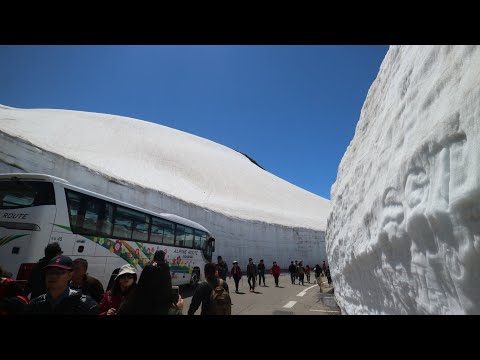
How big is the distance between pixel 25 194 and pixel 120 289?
5589mm

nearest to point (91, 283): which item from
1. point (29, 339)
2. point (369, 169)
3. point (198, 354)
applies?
point (29, 339)

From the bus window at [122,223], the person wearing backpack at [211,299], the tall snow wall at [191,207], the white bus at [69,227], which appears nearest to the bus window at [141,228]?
the white bus at [69,227]

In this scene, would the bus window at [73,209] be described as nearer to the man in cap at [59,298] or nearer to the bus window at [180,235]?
the bus window at [180,235]

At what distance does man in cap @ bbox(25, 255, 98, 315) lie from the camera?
2.12 metres

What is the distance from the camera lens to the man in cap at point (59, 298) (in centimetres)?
212

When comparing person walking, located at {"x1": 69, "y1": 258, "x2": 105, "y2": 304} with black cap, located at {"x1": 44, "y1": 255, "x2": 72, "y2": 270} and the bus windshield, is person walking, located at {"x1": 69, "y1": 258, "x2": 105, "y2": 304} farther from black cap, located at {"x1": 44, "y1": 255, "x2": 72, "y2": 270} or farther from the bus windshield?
the bus windshield

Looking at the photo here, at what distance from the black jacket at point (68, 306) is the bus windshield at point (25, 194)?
572 cm

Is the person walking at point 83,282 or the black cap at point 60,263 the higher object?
the black cap at point 60,263

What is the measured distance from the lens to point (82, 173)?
2141cm

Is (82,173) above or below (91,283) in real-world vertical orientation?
above

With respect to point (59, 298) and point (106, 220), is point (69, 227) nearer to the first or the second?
point (106, 220)

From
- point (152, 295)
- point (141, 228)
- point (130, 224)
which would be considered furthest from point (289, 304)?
point (152, 295)
